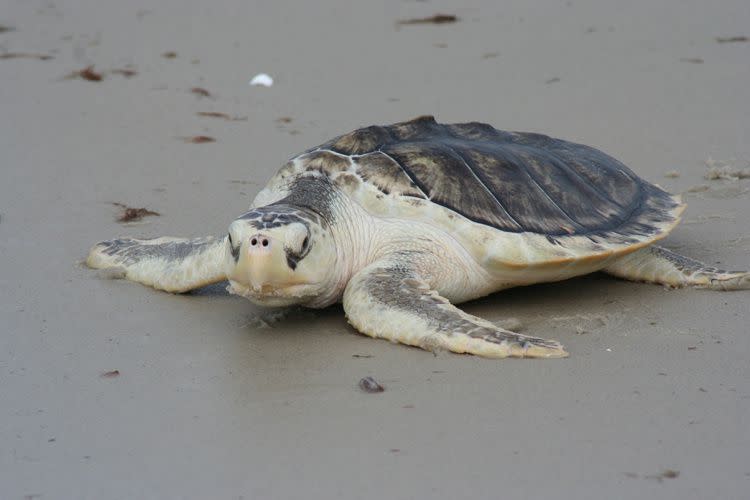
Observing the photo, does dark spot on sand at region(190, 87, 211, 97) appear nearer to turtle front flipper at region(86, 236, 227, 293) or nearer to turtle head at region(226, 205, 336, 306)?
turtle front flipper at region(86, 236, 227, 293)

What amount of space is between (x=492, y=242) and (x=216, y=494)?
1508 mm

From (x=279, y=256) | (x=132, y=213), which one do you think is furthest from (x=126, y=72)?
(x=279, y=256)

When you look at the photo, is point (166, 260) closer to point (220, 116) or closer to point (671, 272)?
point (671, 272)

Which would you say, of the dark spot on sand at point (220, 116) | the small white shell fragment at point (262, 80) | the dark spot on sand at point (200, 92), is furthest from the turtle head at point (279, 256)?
the small white shell fragment at point (262, 80)

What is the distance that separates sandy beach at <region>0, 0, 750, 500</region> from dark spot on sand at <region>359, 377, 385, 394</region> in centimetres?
5

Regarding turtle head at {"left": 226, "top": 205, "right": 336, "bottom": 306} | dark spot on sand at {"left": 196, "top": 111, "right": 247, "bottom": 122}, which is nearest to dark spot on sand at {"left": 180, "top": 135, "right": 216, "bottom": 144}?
dark spot on sand at {"left": 196, "top": 111, "right": 247, "bottom": 122}

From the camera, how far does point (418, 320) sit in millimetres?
3037

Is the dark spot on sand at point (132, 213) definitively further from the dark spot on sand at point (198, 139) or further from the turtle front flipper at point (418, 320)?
the turtle front flipper at point (418, 320)

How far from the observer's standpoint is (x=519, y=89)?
5.98 m

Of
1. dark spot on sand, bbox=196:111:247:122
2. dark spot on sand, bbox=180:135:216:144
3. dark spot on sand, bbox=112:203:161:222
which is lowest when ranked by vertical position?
dark spot on sand, bbox=112:203:161:222

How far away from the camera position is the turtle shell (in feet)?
11.3

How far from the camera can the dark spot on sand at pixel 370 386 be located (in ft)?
8.81

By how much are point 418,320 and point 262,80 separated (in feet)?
11.5

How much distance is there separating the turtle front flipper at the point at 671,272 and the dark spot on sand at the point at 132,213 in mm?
2068
